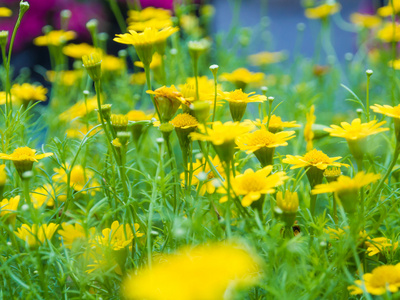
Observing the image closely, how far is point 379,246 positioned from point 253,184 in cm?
17

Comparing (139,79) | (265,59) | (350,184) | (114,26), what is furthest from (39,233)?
(114,26)

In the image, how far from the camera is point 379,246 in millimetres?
503

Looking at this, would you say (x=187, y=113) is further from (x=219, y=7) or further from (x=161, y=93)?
(x=219, y=7)

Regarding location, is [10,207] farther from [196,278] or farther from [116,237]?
[196,278]

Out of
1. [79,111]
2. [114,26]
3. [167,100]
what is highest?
[167,100]

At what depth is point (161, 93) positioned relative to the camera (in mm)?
506

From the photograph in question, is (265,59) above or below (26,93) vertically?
below

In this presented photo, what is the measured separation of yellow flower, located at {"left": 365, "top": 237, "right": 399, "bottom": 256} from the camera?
0.48 meters

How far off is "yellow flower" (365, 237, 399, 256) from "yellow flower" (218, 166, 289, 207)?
0.41 feet

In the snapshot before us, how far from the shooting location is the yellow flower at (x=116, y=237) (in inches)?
18.3

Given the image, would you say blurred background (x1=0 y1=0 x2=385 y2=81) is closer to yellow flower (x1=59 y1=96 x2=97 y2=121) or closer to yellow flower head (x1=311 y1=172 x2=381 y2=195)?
yellow flower (x1=59 y1=96 x2=97 y2=121)

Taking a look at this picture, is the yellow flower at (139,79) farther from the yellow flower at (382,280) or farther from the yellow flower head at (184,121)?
the yellow flower at (382,280)

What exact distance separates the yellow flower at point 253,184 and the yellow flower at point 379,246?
13 centimetres

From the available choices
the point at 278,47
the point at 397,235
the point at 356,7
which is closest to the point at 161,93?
the point at 397,235
